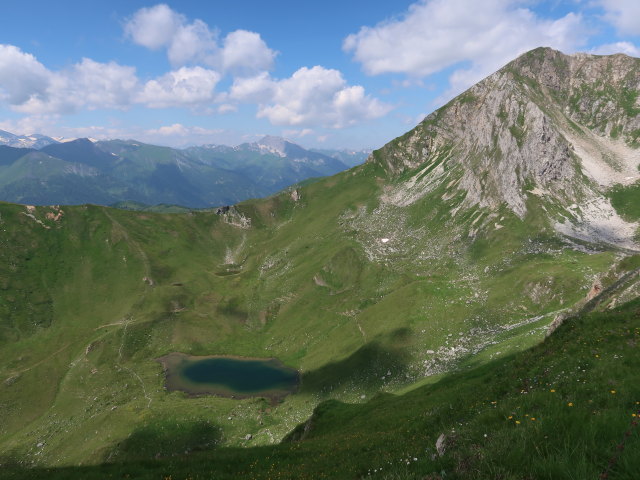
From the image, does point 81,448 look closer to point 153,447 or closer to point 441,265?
point 153,447

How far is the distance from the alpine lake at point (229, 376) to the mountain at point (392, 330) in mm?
4176

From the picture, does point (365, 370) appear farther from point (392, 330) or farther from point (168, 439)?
point (168, 439)

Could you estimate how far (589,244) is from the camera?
11038 cm

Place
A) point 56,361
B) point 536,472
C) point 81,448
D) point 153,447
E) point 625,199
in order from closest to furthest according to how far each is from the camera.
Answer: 1. point 536,472
2. point 153,447
3. point 81,448
4. point 56,361
5. point 625,199

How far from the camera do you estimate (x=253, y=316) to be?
152750 mm

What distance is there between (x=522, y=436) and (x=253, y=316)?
152m

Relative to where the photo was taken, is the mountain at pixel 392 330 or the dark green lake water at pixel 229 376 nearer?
the mountain at pixel 392 330

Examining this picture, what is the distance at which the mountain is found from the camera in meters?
14.3

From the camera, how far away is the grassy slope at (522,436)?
6.47 metres

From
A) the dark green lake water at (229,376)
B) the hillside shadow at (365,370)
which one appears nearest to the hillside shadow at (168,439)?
the dark green lake water at (229,376)

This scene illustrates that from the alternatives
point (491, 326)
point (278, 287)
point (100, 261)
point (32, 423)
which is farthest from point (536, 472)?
point (100, 261)

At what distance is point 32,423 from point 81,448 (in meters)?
44.6

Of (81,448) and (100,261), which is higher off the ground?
(100,261)

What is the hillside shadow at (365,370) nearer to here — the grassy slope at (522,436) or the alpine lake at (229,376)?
the alpine lake at (229,376)
